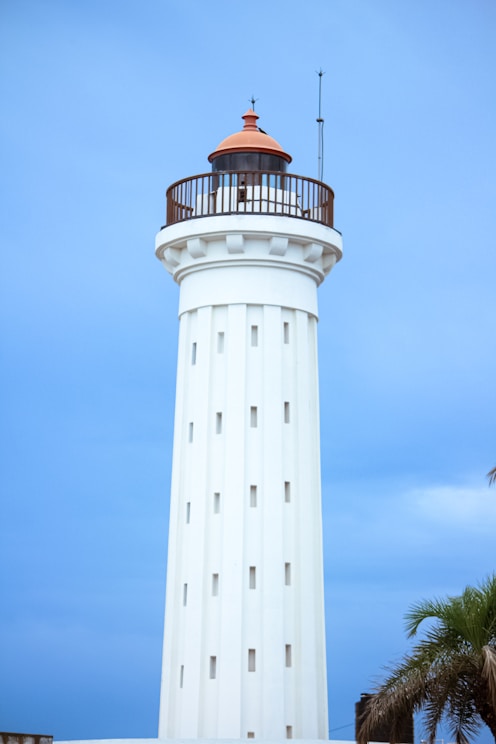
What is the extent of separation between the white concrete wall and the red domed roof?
2.87 m

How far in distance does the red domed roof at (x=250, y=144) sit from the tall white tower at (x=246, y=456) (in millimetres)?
60

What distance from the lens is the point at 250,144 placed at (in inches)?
1944

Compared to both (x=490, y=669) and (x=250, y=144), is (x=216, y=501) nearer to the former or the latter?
(x=250, y=144)

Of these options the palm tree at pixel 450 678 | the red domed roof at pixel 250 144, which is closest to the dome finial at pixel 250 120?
the red domed roof at pixel 250 144

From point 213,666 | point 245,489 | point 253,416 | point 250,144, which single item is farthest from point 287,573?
point 250,144

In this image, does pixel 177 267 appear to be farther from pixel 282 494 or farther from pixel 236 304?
pixel 282 494

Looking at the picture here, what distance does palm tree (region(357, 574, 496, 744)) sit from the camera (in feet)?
105

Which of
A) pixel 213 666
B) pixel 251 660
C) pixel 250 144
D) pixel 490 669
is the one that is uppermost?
pixel 250 144

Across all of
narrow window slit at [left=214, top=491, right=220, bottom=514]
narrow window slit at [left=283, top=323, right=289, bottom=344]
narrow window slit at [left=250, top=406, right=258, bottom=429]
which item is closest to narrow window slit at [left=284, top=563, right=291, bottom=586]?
narrow window slit at [left=214, top=491, right=220, bottom=514]

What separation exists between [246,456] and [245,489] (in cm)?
107

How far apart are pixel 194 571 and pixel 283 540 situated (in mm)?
2980

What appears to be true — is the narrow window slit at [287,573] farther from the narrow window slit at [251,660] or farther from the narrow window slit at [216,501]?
the narrow window slit at [216,501]

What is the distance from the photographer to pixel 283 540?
46.3 metres

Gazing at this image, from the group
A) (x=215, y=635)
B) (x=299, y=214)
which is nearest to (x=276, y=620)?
(x=215, y=635)
